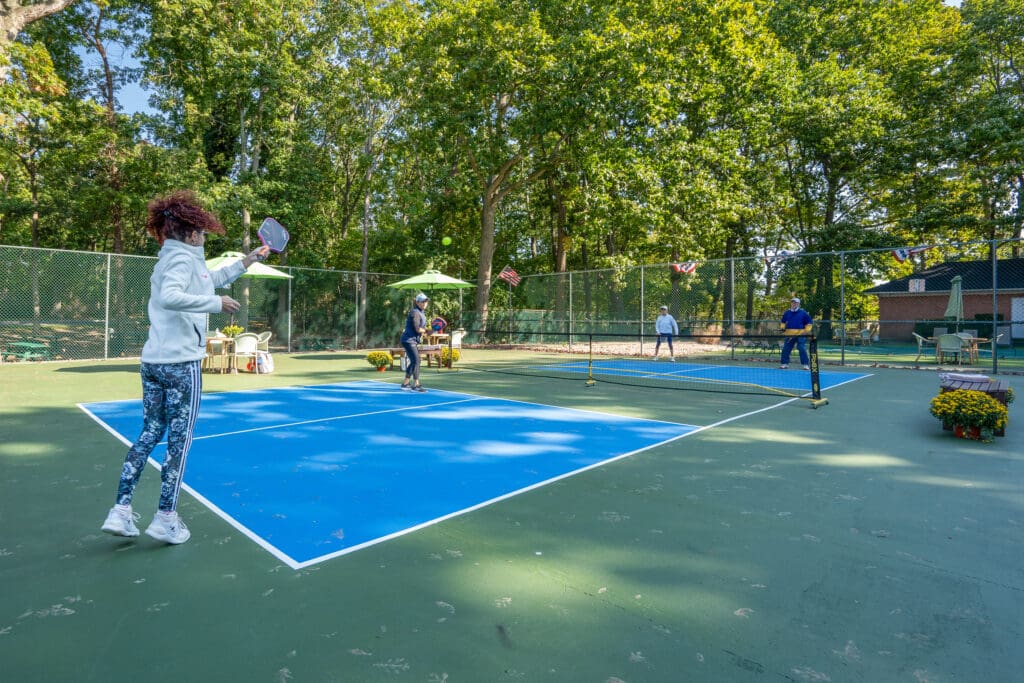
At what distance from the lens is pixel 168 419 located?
3145 millimetres

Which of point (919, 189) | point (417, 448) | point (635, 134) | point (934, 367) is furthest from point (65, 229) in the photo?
point (919, 189)

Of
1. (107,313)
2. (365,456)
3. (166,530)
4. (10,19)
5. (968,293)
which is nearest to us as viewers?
(166,530)

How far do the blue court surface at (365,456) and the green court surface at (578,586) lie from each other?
248mm

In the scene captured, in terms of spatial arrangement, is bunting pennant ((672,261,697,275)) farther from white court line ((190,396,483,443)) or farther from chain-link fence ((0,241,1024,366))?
white court line ((190,396,483,443))

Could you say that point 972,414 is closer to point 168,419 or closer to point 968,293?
point 168,419

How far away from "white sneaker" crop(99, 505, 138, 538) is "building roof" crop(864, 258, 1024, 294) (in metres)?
29.0

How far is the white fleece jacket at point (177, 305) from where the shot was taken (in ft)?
9.92

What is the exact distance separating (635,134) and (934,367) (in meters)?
14.4

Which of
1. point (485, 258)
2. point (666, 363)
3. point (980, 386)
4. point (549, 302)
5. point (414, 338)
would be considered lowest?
point (666, 363)

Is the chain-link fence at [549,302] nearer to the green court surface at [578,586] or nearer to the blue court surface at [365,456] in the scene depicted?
the blue court surface at [365,456]

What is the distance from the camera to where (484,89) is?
20672 mm

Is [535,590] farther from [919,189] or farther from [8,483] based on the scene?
[919,189]

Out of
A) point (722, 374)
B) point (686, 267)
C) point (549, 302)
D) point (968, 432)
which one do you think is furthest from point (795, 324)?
point (549, 302)

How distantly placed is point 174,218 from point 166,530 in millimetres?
1803
